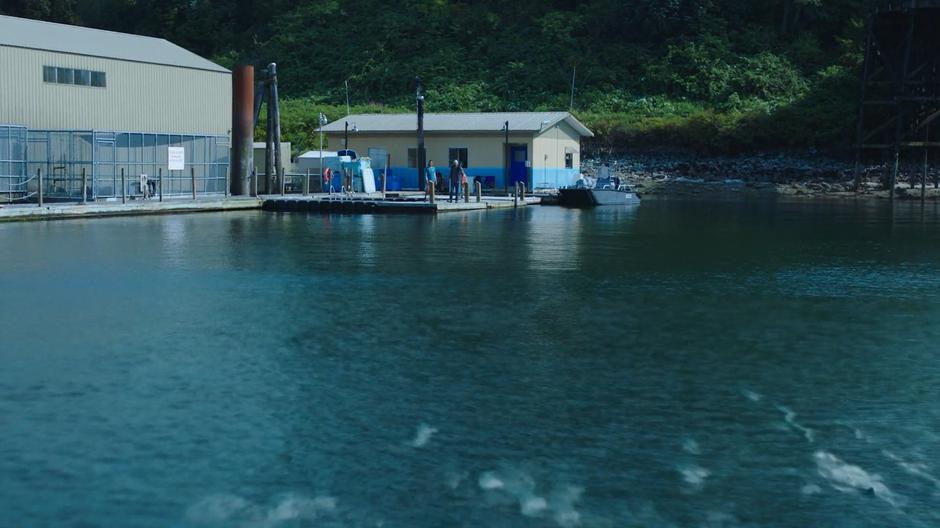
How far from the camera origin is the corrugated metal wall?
47.4 m

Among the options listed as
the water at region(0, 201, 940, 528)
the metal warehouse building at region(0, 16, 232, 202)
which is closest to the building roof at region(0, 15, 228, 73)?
the metal warehouse building at region(0, 16, 232, 202)

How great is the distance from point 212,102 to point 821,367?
45.3 metres

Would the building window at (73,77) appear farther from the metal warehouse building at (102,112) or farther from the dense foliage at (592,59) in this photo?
the dense foliage at (592,59)

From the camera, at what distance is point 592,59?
89812 millimetres

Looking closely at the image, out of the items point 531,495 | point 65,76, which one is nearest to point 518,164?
point 65,76

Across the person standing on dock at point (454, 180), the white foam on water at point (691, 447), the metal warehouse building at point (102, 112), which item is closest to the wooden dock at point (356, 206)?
the person standing on dock at point (454, 180)

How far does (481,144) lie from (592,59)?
1100 inches

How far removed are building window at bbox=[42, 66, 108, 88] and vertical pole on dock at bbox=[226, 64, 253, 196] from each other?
521 centimetres

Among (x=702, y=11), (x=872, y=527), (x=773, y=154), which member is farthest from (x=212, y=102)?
(x=872, y=527)

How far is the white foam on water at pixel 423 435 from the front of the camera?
37.7 ft

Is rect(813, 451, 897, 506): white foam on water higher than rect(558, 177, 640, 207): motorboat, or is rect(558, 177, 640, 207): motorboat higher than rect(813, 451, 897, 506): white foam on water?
rect(558, 177, 640, 207): motorboat

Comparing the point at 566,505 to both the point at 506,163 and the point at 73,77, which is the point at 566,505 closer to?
the point at 73,77

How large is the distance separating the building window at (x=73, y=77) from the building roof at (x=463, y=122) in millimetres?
17688

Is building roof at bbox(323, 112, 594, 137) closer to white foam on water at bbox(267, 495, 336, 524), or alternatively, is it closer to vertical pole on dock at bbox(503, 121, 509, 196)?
vertical pole on dock at bbox(503, 121, 509, 196)
